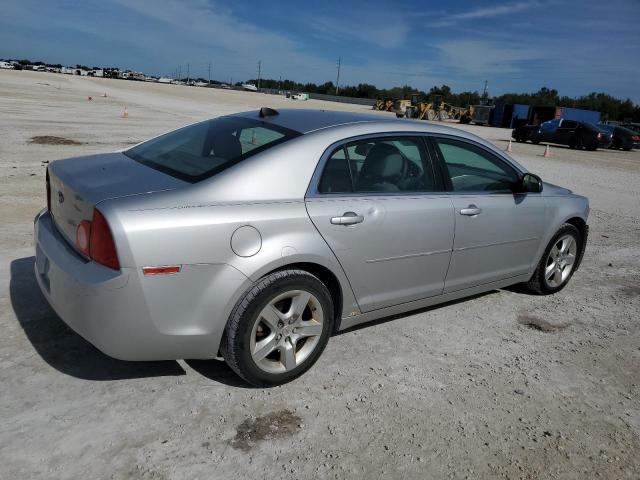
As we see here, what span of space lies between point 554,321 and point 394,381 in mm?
1941

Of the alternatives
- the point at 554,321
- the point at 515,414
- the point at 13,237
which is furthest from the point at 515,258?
the point at 13,237

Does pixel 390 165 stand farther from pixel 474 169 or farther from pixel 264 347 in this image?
pixel 264 347

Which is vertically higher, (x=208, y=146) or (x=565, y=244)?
(x=208, y=146)

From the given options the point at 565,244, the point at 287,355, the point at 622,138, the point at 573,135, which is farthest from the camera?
the point at 622,138

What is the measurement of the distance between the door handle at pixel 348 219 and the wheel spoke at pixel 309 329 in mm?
621

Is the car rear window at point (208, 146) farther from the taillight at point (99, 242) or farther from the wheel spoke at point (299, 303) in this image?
the wheel spoke at point (299, 303)

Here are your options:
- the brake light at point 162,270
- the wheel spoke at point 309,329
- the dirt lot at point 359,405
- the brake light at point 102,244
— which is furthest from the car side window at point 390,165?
the brake light at point 102,244

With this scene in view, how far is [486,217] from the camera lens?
4078 millimetres

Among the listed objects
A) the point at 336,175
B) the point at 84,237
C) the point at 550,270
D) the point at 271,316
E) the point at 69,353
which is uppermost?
the point at 336,175

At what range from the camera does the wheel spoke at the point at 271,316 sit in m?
2.98

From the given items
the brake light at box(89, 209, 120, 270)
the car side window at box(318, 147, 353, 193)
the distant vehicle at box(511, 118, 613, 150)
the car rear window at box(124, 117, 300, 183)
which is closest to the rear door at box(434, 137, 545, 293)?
the car side window at box(318, 147, 353, 193)

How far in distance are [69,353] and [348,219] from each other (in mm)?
1927

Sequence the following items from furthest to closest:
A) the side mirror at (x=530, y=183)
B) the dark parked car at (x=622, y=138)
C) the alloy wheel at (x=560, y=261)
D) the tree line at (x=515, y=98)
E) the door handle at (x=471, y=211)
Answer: the tree line at (x=515, y=98), the dark parked car at (x=622, y=138), the alloy wheel at (x=560, y=261), the side mirror at (x=530, y=183), the door handle at (x=471, y=211)

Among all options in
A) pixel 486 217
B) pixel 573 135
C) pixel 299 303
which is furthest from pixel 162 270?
pixel 573 135
